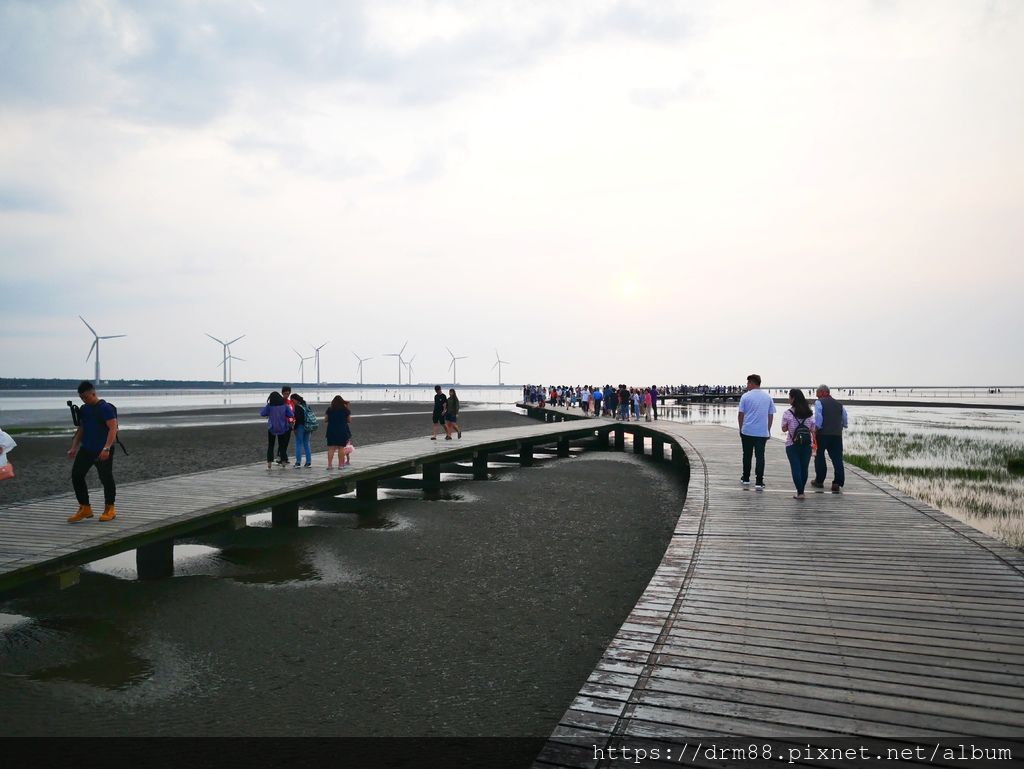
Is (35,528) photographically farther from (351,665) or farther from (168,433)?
(168,433)

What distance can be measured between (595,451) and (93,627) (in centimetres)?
2427

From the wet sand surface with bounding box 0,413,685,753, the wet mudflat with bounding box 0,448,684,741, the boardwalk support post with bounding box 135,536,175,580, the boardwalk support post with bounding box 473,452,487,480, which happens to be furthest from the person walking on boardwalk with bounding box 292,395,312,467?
the boardwalk support post with bounding box 473,452,487,480

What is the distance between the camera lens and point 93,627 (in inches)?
303

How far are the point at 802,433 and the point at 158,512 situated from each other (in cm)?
981

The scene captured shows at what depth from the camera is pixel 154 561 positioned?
956cm

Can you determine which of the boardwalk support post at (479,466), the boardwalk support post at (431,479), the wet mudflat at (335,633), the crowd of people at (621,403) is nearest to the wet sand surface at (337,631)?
the wet mudflat at (335,633)

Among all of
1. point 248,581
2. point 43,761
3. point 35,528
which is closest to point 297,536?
point 248,581

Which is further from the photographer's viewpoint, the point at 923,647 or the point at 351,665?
the point at 351,665

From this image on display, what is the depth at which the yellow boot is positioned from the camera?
9.21 m

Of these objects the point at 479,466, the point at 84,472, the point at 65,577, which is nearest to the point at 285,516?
the point at 84,472

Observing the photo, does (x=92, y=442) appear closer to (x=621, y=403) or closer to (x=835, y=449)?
(x=835, y=449)

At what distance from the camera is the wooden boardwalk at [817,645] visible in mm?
3652

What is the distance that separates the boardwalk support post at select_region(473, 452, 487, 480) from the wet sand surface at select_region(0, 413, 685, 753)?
7.13 metres

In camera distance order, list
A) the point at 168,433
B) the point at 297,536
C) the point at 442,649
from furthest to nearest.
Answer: the point at 168,433 < the point at 297,536 < the point at 442,649
